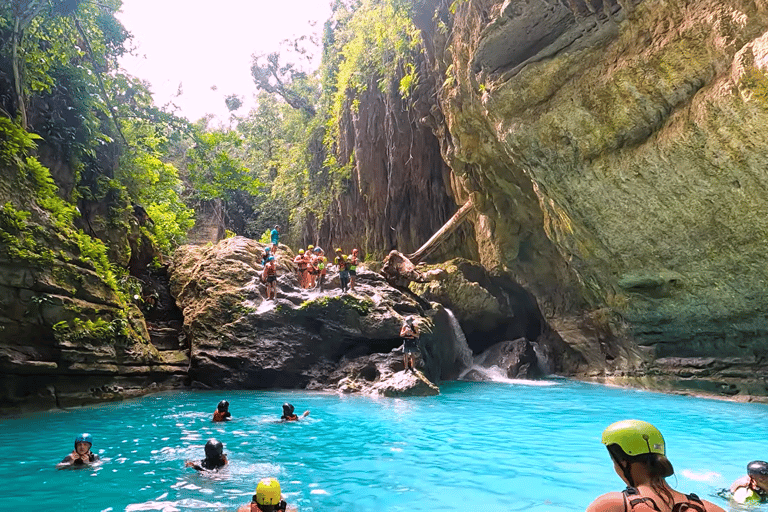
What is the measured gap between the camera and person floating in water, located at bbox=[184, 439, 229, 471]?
241 inches

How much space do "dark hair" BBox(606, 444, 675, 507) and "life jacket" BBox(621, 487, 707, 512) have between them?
4 centimetres

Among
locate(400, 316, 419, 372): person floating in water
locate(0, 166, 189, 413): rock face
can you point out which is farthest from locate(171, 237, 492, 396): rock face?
locate(0, 166, 189, 413): rock face

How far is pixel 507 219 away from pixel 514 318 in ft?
19.5

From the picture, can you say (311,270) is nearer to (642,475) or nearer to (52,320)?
(52,320)

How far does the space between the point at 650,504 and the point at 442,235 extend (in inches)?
760

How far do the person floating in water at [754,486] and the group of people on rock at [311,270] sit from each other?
11.7 meters

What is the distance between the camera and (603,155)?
11.1 m

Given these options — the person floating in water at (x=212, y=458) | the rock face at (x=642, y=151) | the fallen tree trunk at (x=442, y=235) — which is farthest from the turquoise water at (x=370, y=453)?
the fallen tree trunk at (x=442, y=235)

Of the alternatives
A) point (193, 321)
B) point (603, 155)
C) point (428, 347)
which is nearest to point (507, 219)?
point (428, 347)

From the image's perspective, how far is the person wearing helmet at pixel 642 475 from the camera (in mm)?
1830

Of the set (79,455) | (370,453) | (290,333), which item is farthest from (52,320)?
(370,453)

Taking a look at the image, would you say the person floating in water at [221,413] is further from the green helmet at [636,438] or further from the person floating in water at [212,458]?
the green helmet at [636,438]

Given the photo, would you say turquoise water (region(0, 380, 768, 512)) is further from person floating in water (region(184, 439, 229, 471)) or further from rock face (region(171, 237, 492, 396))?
rock face (region(171, 237, 492, 396))

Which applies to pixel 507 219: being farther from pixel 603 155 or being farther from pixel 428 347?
pixel 603 155
